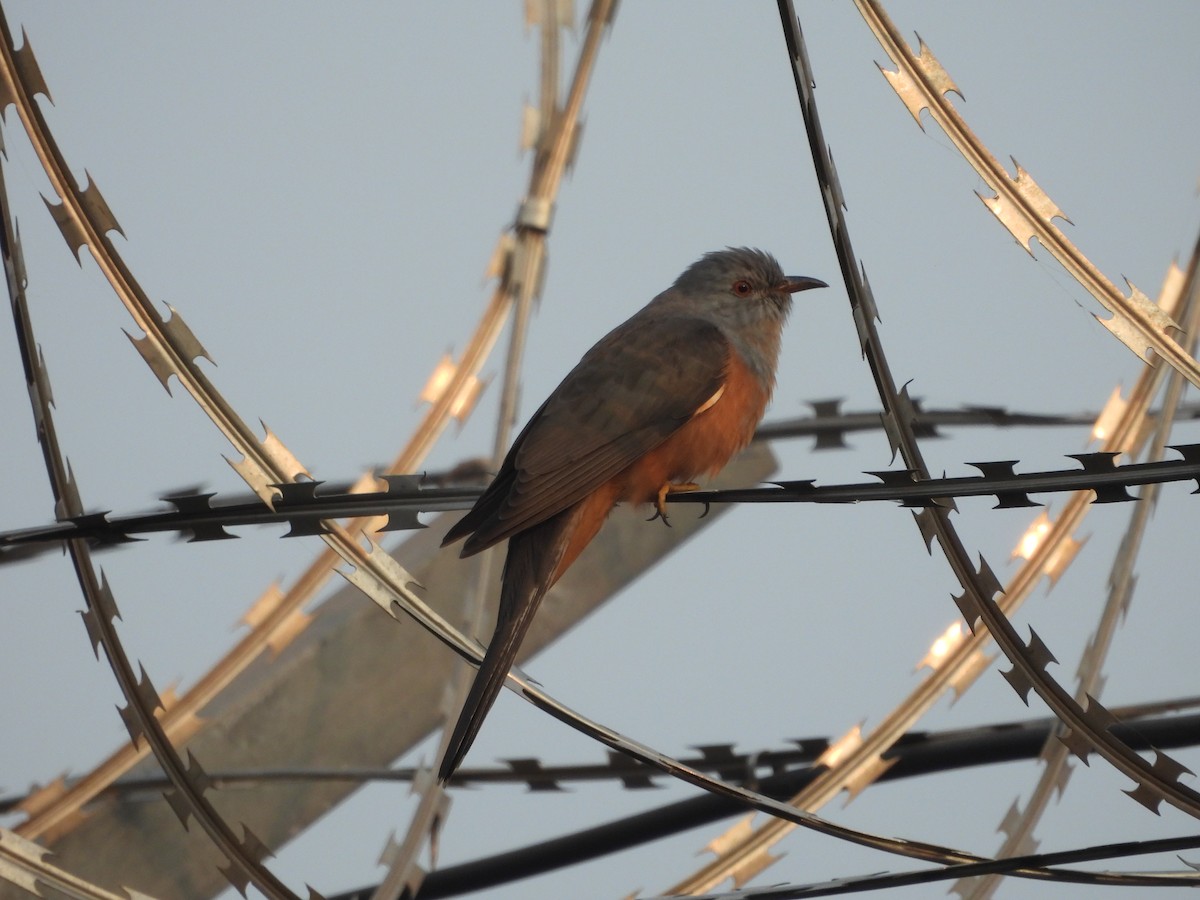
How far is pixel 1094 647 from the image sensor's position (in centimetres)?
363

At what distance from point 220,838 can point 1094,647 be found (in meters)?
2.17

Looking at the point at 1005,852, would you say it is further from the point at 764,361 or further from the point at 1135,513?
the point at 764,361

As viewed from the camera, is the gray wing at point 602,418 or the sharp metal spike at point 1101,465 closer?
the sharp metal spike at point 1101,465

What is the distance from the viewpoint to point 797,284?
4.91 metres

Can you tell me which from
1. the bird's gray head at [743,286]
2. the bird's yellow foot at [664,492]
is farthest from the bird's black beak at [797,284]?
the bird's yellow foot at [664,492]

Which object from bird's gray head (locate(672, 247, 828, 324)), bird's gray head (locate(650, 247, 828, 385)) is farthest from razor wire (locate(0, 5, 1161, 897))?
bird's gray head (locate(672, 247, 828, 324))

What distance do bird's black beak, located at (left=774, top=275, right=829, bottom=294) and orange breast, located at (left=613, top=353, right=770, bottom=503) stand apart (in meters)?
0.63

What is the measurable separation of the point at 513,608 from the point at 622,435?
69cm

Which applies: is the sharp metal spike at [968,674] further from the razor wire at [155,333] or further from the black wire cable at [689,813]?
the razor wire at [155,333]

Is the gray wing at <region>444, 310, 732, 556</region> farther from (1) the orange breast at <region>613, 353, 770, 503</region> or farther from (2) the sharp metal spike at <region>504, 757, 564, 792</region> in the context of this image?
(2) the sharp metal spike at <region>504, 757, 564, 792</region>

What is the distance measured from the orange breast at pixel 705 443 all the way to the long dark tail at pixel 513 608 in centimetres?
31

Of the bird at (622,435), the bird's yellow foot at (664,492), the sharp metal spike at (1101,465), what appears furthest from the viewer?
the bird's yellow foot at (664,492)

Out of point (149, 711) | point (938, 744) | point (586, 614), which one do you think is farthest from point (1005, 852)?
point (586, 614)

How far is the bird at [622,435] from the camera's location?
11.3 feet
